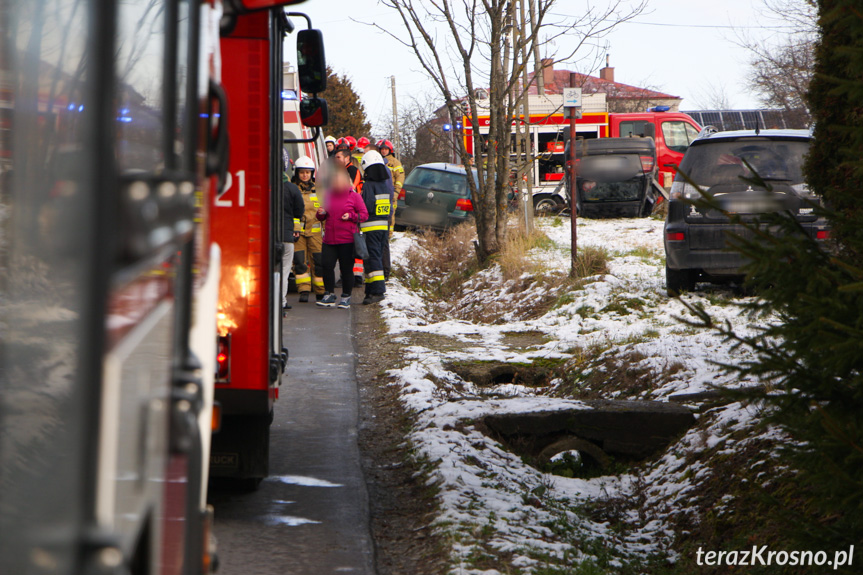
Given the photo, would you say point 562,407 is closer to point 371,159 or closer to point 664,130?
point 371,159

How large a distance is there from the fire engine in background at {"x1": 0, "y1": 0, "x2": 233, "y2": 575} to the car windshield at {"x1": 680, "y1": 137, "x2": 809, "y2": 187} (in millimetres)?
8298

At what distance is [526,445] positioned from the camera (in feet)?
18.7

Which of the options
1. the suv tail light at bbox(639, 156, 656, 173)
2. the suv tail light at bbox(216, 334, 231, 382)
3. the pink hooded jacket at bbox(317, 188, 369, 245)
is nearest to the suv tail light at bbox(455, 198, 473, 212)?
the suv tail light at bbox(639, 156, 656, 173)

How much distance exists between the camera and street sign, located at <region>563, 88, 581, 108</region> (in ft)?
38.0

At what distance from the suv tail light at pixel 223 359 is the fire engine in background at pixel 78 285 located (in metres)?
2.71

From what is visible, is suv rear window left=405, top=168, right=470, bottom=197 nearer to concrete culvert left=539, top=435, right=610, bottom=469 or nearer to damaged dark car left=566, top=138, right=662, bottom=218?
damaged dark car left=566, top=138, right=662, bottom=218

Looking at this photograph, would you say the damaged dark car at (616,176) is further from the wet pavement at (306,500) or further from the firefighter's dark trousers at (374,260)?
the wet pavement at (306,500)

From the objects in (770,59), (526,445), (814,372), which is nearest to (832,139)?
(814,372)

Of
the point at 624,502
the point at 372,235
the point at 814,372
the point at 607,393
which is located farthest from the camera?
the point at 372,235

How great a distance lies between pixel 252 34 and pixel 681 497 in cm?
309

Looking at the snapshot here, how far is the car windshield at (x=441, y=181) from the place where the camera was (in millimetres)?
19672

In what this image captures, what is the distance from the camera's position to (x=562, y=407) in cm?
568

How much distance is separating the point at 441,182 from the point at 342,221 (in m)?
8.54

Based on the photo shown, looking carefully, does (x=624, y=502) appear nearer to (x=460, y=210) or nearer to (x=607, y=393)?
(x=607, y=393)
